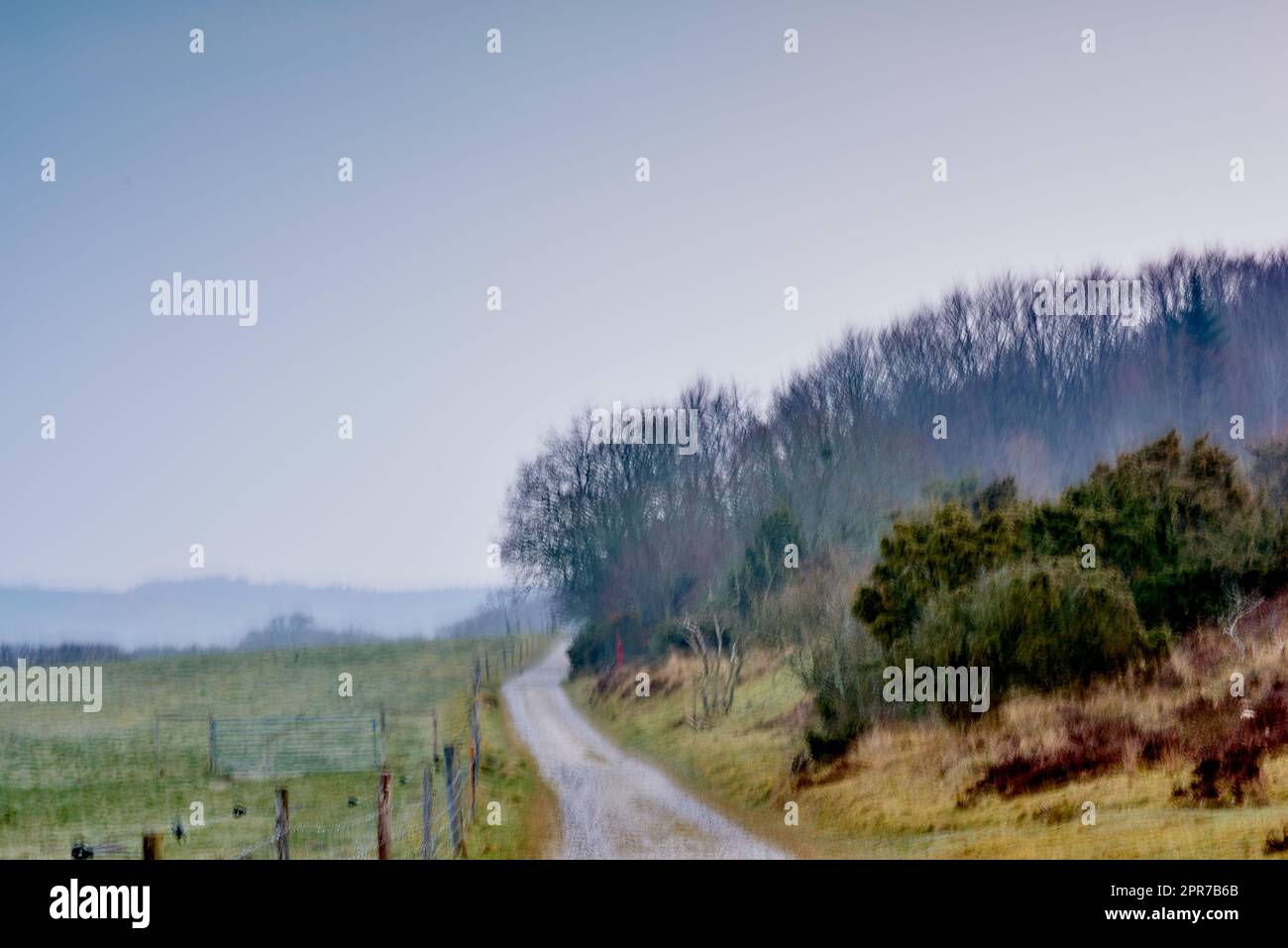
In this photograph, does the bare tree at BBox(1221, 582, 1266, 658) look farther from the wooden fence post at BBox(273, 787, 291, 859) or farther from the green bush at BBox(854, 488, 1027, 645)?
the wooden fence post at BBox(273, 787, 291, 859)

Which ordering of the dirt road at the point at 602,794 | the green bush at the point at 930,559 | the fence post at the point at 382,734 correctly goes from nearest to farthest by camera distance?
1. the dirt road at the point at 602,794
2. the green bush at the point at 930,559
3. the fence post at the point at 382,734

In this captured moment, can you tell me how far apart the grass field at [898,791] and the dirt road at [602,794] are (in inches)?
8.9

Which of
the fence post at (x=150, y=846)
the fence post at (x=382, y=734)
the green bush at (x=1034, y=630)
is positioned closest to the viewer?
the fence post at (x=150, y=846)

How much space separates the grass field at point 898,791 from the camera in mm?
10758

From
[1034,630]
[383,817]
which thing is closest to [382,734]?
[383,817]

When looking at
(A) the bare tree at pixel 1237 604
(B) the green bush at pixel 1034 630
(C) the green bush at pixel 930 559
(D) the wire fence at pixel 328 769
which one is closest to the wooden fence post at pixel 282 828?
(D) the wire fence at pixel 328 769

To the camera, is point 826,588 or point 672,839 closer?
point 672,839

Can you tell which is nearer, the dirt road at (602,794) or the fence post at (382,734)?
the dirt road at (602,794)

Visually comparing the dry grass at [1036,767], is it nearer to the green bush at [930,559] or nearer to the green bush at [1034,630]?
the green bush at [1034,630]

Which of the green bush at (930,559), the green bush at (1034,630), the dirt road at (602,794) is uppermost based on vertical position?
the green bush at (930,559)

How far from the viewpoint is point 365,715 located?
41.4 ft
